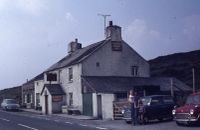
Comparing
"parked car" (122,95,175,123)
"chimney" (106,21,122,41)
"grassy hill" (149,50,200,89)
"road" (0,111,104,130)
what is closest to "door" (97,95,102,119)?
"road" (0,111,104,130)

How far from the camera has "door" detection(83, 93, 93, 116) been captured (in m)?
38.9

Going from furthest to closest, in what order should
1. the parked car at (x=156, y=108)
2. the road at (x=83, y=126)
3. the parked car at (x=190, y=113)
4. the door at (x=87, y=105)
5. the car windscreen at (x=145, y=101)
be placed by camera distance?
the door at (x=87, y=105) < the car windscreen at (x=145, y=101) < the parked car at (x=156, y=108) < the road at (x=83, y=126) < the parked car at (x=190, y=113)

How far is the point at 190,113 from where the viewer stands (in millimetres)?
22203

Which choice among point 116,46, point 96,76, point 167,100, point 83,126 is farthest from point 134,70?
point 83,126

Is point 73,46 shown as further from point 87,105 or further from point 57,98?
point 87,105

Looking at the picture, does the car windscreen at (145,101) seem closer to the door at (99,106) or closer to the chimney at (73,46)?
the door at (99,106)

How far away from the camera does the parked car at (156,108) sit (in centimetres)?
2627

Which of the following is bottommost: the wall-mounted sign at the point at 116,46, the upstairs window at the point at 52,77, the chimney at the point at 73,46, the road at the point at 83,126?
the road at the point at 83,126

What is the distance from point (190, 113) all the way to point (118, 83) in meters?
19.1

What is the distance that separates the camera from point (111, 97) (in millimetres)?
33688

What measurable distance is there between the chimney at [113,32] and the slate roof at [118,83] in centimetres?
451

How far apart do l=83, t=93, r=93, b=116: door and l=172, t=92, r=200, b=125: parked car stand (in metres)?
16.3

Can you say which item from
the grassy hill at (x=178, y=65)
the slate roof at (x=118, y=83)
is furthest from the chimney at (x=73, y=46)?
the grassy hill at (x=178, y=65)

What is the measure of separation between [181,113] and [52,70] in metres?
30.0
